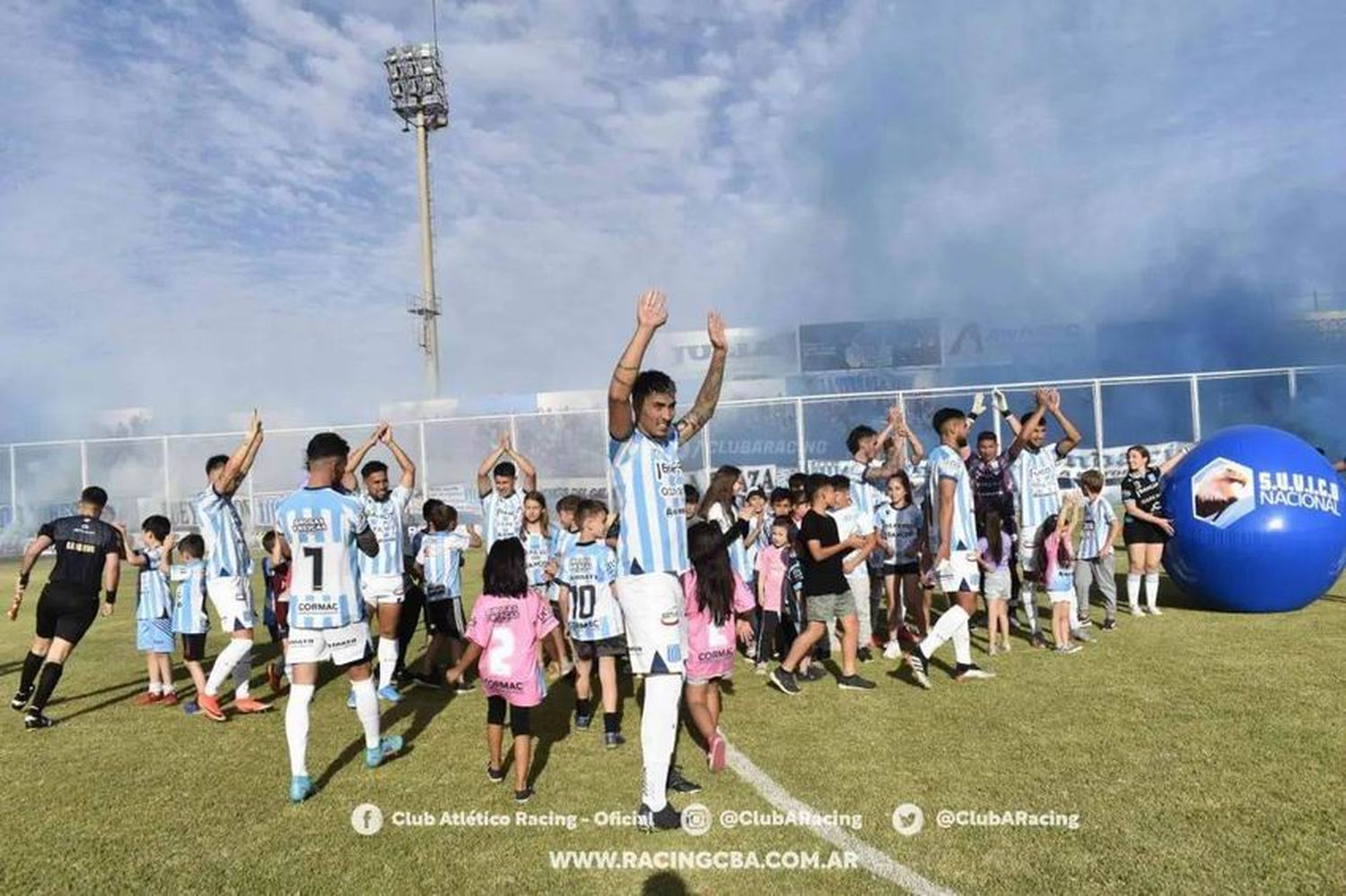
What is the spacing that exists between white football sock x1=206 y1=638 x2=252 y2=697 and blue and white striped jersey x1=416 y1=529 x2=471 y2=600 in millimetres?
1620

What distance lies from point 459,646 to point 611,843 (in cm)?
430

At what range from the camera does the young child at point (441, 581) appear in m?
8.09

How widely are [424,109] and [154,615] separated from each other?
49825 mm

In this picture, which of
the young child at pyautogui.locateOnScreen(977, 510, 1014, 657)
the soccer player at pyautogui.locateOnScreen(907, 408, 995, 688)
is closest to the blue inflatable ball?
the young child at pyautogui.locateOnScreen(977, 510, 1014, 657)

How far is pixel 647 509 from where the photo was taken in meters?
4.42

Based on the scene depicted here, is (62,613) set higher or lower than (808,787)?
higher

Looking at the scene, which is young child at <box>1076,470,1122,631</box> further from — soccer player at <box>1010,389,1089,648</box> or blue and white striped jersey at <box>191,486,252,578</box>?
blue and white striped jersey at <box>191,486,252,578</box>

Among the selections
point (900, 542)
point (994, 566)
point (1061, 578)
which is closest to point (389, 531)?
point (900, 542)

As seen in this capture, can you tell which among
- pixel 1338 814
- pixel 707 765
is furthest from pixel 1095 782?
pixel 707 765

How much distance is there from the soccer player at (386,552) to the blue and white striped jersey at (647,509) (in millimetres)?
3537

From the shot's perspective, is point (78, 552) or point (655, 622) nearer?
point (655, 622)

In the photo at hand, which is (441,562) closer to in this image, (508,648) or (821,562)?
(508,648)

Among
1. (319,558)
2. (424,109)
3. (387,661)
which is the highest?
(424,109)

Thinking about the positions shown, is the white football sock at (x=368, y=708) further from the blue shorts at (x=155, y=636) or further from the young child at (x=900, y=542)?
the young child at (x=900, y=542)
